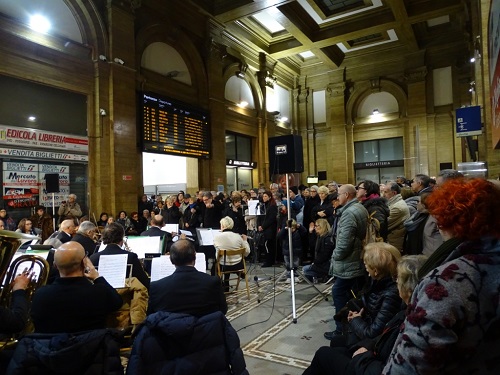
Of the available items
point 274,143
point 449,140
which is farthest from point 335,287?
point 449,140

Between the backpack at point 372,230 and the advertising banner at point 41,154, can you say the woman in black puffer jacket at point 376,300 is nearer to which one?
the backpack at point 372,230

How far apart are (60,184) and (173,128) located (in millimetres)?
3909

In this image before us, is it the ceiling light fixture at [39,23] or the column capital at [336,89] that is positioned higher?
the column capital at [336,89]

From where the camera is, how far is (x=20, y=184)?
8094mm

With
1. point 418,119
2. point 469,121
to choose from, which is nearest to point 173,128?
point 469,121

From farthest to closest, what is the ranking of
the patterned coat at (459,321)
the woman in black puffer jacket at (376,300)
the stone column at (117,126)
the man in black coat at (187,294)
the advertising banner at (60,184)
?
the stone column at (117,126) < the advertising banner at (60,184) < the woman in black puffer jacket at (376,300) < the man in black coat at (187,294) < the patterned coat at (459,321)

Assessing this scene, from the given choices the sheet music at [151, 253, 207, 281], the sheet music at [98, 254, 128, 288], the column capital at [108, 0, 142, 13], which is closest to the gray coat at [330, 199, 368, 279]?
the sheet music at [151, 253, 207, 281]

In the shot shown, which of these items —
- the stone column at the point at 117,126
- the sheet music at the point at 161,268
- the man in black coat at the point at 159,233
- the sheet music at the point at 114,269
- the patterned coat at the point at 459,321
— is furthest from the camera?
the stone column at the point at 117,126

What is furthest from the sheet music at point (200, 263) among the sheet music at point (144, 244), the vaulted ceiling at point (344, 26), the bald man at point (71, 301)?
the vaulted ceiling at point (344, 26)

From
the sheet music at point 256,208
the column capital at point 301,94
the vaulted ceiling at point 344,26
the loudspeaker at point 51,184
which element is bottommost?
the sheet music at point 256,208

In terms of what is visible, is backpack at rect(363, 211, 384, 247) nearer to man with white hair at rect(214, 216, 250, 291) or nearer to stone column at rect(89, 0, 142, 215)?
man with white hair at rect(214, 216, 250, 291)

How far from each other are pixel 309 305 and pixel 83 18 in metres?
9.24

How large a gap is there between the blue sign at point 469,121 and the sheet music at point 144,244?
6102 mm

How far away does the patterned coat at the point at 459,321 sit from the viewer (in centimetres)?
105
